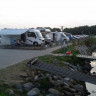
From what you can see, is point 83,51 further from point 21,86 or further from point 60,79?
point 21,86

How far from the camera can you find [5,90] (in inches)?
330

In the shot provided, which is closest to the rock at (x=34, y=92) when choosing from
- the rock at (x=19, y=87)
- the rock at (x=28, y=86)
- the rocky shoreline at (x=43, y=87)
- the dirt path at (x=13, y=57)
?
the rocky shoreline at (x=43, y=87)

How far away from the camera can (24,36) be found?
96.5ft

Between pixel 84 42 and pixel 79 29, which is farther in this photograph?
pixel 79 29

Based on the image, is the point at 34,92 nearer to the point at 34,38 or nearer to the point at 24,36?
the point at 34,38

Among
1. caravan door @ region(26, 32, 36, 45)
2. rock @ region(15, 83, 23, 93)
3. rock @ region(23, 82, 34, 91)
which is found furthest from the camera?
caravan door @ region(26, 32, 36, 45)

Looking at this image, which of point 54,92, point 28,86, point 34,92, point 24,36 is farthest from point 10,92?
point 24,36

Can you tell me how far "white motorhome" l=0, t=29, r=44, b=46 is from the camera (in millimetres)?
28656

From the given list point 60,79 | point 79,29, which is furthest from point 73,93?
point 79,29

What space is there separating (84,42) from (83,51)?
14.6 ft

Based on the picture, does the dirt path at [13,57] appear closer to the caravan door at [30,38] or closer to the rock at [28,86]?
the rock at [28,86]

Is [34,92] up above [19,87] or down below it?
below

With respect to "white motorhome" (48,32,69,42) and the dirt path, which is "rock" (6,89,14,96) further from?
"white motorhome" (48,32,69,42)

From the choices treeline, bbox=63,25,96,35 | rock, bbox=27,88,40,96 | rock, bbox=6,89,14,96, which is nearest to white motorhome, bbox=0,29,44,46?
rock, bbox=27,88,40,96
